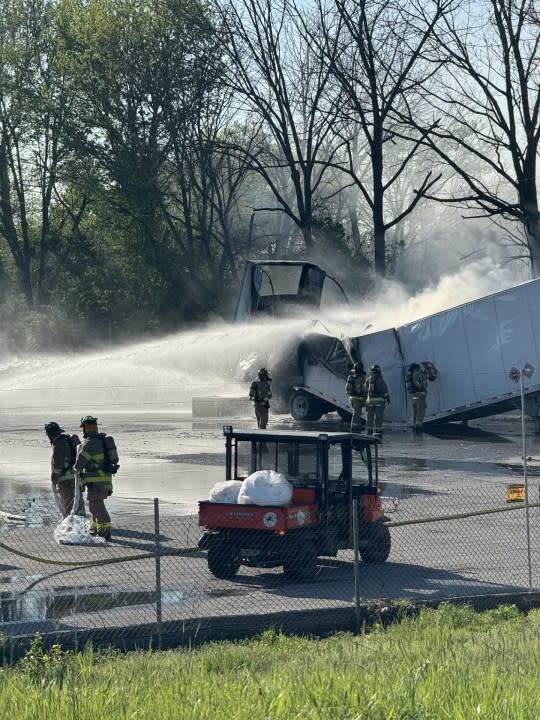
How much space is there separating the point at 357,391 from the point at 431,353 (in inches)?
82.6

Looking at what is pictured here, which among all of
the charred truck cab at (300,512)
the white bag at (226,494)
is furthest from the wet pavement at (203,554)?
the white bag at (226,494)

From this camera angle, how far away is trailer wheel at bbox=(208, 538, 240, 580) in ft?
39.4

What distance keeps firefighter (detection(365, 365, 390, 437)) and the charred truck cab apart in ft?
49.1

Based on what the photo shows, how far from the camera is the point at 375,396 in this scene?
93.1 feet

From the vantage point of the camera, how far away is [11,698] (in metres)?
6.33

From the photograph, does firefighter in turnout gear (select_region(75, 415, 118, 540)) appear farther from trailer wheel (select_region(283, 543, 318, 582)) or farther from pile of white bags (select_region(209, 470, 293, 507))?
trailer wheel (select_region(283, 543, 318, 582))

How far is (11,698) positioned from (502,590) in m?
6.19

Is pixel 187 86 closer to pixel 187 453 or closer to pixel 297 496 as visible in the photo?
pixel 187 453

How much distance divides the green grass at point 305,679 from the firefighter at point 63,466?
6.36m

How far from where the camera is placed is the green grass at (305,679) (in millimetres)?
5832

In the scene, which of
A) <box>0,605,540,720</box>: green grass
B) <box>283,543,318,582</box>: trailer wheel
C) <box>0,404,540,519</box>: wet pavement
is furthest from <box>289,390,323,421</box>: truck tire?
<box>0,605,540,720</box>: green grass

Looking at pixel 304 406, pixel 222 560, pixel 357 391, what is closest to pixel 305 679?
pixel 222 560

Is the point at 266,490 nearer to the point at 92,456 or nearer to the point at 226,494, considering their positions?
the point at 226,494

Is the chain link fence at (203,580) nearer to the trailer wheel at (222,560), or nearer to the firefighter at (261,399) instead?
the trailer wheel at (222,560)
